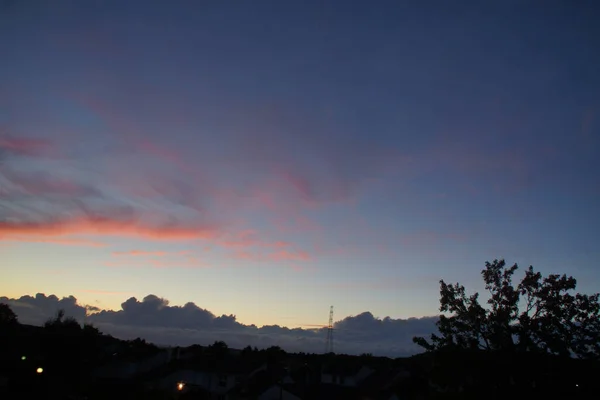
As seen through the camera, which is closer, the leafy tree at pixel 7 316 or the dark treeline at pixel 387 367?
the dark treeline at pixel 387 367

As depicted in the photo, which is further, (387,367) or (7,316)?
(7,316)

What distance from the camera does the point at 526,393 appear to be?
26.1 metres

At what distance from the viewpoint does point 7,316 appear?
84688mm

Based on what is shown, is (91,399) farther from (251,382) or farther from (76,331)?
(76,331)

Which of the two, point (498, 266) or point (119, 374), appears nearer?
point (498, 266)

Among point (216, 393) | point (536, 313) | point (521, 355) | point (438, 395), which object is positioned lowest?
point (216, 393)

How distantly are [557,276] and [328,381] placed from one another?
50.7 meters

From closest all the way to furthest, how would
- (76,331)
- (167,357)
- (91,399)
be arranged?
(91,399) < (76,331) < (167,357)

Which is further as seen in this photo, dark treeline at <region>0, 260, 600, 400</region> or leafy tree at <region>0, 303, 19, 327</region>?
leafy tree at <region>0, 303, 19, 327</region>

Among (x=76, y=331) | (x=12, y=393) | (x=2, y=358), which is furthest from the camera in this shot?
(x=76, y=331)

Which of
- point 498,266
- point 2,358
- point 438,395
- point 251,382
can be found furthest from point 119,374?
point 498,266

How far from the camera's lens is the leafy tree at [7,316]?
78625 millimetres

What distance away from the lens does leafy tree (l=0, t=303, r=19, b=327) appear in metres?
78.6

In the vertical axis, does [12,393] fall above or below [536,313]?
below
